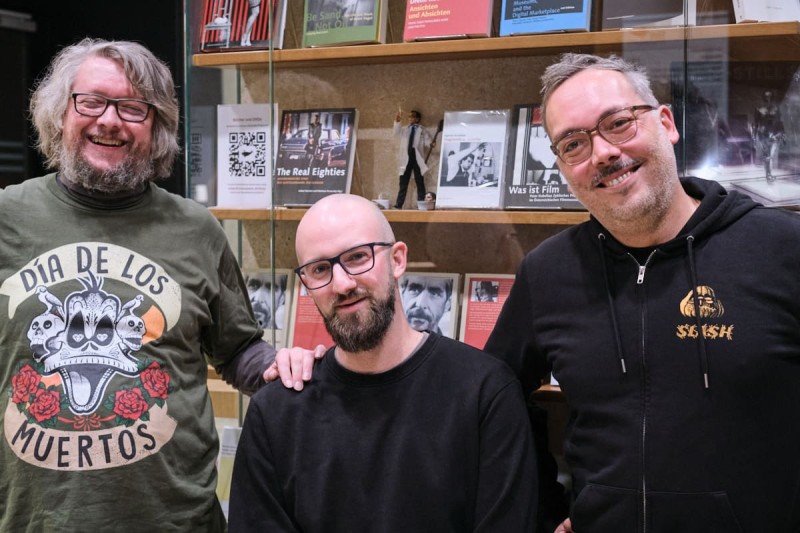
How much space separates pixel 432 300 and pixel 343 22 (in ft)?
2.88

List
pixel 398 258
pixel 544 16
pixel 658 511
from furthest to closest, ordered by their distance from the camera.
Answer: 1. pixel 544 16
2. pixel 398 258
3. pixel 658 511

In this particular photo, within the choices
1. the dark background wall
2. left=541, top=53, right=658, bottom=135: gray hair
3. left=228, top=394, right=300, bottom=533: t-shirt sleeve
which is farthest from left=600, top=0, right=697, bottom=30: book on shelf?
the dark background wall

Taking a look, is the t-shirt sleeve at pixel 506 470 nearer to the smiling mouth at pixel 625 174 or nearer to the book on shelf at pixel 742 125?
the smiling mouth at pixel 625 174

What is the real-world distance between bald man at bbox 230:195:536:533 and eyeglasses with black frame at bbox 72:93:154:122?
521 millimetres

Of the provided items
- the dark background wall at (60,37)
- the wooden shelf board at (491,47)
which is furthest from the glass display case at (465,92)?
the dark background wall at (60,37)

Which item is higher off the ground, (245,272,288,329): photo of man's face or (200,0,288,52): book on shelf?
(200,0,288,52): book on shelf

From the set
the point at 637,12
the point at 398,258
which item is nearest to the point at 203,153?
the point at 398,258

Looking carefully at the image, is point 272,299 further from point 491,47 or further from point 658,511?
point 658,511

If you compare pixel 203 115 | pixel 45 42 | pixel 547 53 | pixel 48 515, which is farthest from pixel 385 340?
pixel 45 42

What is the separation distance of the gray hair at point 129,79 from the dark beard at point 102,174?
2.6 inches

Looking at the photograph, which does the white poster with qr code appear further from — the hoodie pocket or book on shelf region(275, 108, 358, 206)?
the hoodie pocket

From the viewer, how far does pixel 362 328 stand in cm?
178

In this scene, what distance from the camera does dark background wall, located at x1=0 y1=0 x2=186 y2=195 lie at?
407cm

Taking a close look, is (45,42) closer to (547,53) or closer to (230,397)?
(230,397)
